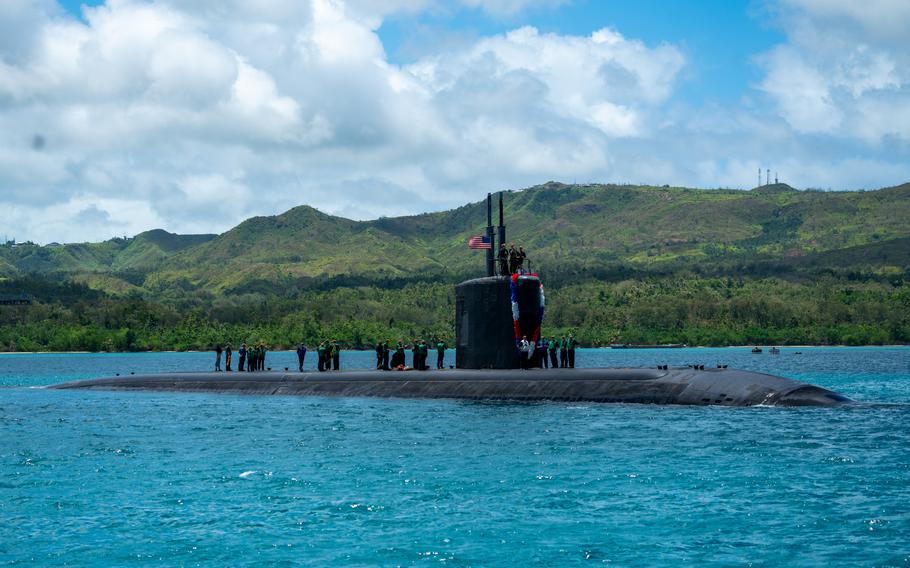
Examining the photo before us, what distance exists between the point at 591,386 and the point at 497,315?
374 cm

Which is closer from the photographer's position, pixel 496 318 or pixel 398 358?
pixel 496 318

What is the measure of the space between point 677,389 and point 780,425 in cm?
444

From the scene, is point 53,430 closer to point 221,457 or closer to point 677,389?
point 221,457

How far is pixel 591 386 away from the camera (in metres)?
31.5

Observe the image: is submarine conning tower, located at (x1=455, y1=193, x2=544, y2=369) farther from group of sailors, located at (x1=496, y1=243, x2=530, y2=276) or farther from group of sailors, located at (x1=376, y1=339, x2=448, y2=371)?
group of sailors, located at (x1=376, y1=339, x2=448, y2=371)

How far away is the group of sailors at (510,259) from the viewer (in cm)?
3228

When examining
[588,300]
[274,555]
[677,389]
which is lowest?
[274,555]

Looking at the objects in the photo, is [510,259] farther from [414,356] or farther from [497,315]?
[414,356]

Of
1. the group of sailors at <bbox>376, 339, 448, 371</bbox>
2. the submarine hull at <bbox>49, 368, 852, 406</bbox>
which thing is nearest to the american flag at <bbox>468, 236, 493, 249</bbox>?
the submarine hull at <bbox>49, 368, 852, 406</bbox>

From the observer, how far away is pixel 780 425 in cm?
2631

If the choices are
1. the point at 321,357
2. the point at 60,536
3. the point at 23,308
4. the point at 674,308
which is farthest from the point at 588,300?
the point at 60,536

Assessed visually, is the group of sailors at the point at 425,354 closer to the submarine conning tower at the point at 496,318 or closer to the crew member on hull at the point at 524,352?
the crew member on hull at the point at 524,352

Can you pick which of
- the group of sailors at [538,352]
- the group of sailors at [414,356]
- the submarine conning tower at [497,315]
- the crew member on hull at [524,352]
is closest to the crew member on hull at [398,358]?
the group of sailors at [414,356]

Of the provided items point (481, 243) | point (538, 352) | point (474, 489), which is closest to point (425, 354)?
point (538, 352)
